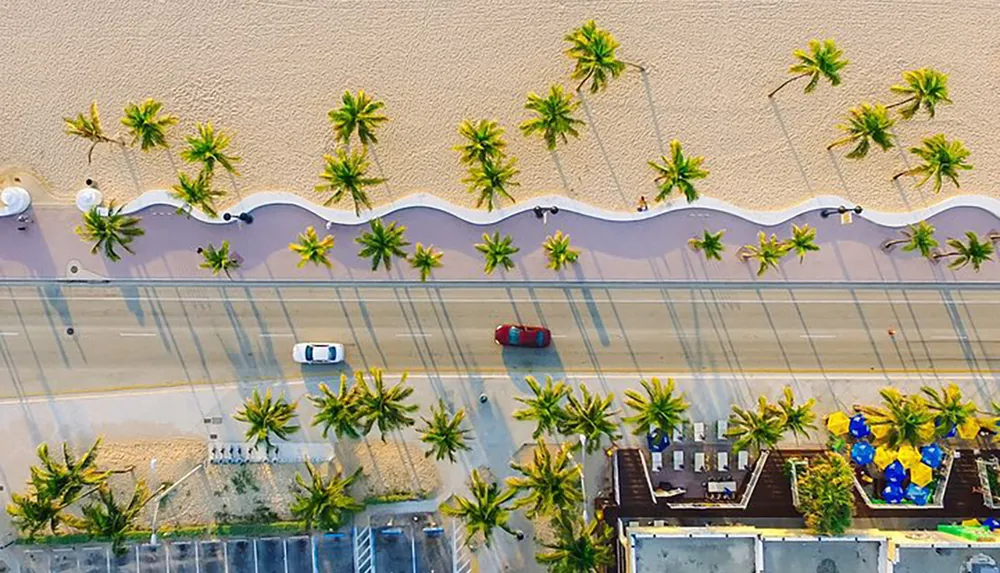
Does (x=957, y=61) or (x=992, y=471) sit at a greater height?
(x=957, y=61)

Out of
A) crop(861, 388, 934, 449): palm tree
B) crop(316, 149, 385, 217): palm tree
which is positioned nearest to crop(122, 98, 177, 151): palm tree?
crop(316, 149, 385, 217): palm tree

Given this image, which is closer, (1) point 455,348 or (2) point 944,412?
(2) point 944,412

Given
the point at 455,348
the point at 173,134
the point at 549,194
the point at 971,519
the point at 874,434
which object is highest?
the point at 173,134

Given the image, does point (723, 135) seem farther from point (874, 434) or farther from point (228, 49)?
point (228, 49)

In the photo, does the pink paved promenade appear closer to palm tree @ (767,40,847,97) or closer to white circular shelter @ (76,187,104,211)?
white circular shelter @ (76,187,104,211)

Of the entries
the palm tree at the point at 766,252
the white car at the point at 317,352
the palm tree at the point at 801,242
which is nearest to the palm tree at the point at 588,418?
the palm tree at the point at 766,252

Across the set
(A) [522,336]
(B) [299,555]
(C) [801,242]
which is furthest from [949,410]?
(B) [299,555]

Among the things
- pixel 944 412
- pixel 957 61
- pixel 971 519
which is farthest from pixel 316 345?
pixel 957 61

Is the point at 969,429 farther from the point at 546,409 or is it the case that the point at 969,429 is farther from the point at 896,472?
the point at 546,409
